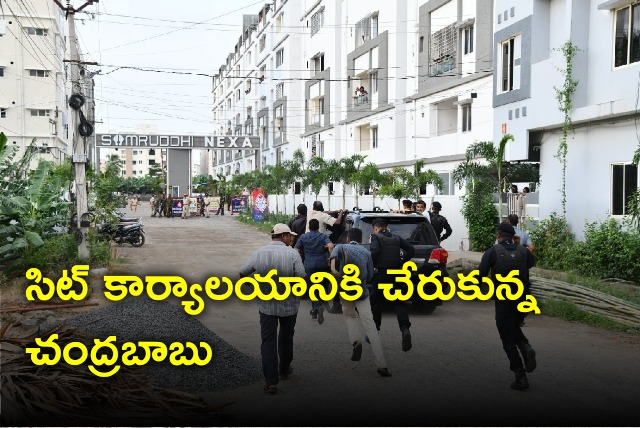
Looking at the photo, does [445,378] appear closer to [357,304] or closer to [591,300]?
[357,304]

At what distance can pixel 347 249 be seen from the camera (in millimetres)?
8766

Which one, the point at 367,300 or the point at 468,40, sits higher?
the point at 468,40

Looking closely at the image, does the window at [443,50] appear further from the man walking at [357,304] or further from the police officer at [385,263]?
the man walking at [357,304]

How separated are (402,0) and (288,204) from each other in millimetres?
18433

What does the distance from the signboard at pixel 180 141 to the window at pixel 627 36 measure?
167 ft

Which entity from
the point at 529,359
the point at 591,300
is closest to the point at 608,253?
the point at 591,300

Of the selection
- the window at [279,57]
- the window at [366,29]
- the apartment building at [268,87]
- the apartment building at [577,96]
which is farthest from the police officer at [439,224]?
the window at [279,57]

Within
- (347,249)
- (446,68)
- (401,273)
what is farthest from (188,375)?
(446,68)

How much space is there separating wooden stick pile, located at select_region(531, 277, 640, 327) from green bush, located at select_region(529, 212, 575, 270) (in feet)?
11.1

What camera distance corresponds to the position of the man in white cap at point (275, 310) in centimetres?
729

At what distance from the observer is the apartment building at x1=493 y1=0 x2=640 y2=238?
15672 mm

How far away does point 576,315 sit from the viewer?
40.0 ft

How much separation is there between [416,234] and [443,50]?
22.0 m

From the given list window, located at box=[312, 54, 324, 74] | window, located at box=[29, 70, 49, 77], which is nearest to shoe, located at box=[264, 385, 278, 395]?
window, located at box=[312, 54, 324, 74]
